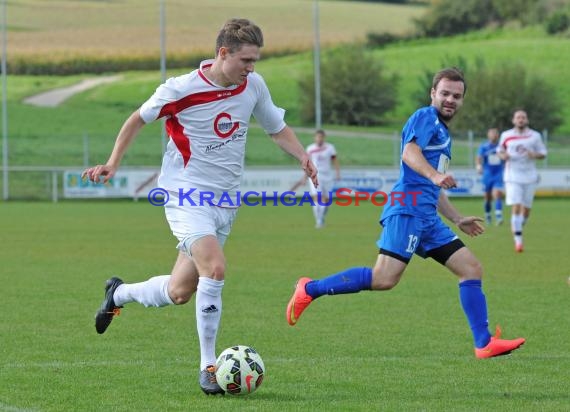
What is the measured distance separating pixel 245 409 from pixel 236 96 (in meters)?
1.98

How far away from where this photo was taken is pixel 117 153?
6.96 metres

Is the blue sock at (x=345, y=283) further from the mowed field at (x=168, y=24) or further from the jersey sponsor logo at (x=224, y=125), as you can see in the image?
the mowed field at (x=168, y=24)

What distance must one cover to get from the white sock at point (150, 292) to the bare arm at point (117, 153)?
0.86m

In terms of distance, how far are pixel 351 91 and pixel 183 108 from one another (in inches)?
2380


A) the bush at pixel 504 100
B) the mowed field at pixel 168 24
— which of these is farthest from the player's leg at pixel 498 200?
the mowed field at pixel 168 24

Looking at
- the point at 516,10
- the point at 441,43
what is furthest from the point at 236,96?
the point at 516,10

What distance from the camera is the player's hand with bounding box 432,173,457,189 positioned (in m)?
7.10

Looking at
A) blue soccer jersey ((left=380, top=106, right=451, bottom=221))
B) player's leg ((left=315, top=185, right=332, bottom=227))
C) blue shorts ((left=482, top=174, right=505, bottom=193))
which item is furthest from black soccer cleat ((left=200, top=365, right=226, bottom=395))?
blue shorts ((left=482, top=174, right=505, bottom=193))

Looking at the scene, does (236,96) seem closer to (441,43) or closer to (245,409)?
(245,409)

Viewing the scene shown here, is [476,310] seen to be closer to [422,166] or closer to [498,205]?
[422,166]

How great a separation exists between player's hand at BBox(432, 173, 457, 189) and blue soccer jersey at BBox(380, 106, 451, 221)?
1.65 ft

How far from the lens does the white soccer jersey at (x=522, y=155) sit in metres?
19.0

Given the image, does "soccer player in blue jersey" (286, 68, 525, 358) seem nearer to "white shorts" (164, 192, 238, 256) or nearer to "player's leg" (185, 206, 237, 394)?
"white shorts" (164, 192, 238, 256)

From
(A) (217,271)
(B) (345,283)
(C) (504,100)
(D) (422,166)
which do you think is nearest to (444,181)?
(D) (422,166)
